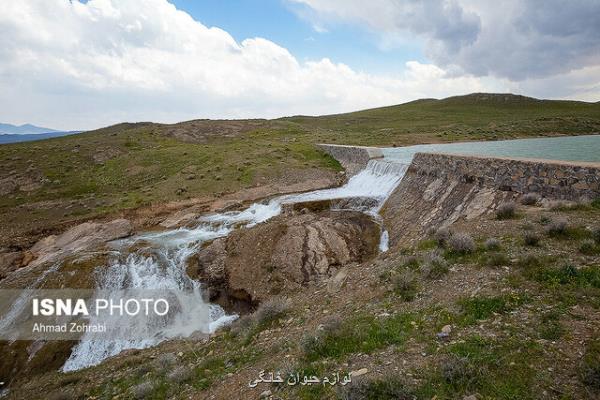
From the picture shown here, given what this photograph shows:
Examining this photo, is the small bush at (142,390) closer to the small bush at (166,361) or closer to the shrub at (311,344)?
the small bush at (166,361)

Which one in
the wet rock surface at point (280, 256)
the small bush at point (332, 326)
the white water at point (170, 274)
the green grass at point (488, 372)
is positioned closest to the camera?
the green grass at point (488, 372)

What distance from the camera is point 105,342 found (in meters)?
14.5

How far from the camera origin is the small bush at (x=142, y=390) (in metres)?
8.12

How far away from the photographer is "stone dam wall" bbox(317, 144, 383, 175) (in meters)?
33.3

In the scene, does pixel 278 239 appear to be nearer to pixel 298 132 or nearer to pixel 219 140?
pixel 219 140

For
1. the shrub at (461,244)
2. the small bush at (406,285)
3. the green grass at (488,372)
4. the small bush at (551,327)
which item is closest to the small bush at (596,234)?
the shrub at (461,244)

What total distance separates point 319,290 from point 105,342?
991cm

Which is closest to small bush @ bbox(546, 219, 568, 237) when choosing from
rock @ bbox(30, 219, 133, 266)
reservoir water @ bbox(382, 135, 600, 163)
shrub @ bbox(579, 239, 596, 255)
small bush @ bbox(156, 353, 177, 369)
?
shrub @ bbox(579, 239, 596, 255)

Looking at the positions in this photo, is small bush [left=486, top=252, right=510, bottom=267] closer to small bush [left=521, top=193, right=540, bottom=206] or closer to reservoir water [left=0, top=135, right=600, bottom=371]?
small bush [left=521, top=193, right=540, bottom=206]

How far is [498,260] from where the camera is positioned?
905 cm

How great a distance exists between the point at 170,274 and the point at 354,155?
24.0 meters

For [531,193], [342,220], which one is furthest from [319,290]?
[531,193]

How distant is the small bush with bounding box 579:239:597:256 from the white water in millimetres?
9211

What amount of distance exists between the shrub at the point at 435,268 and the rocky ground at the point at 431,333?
1.4 inches
